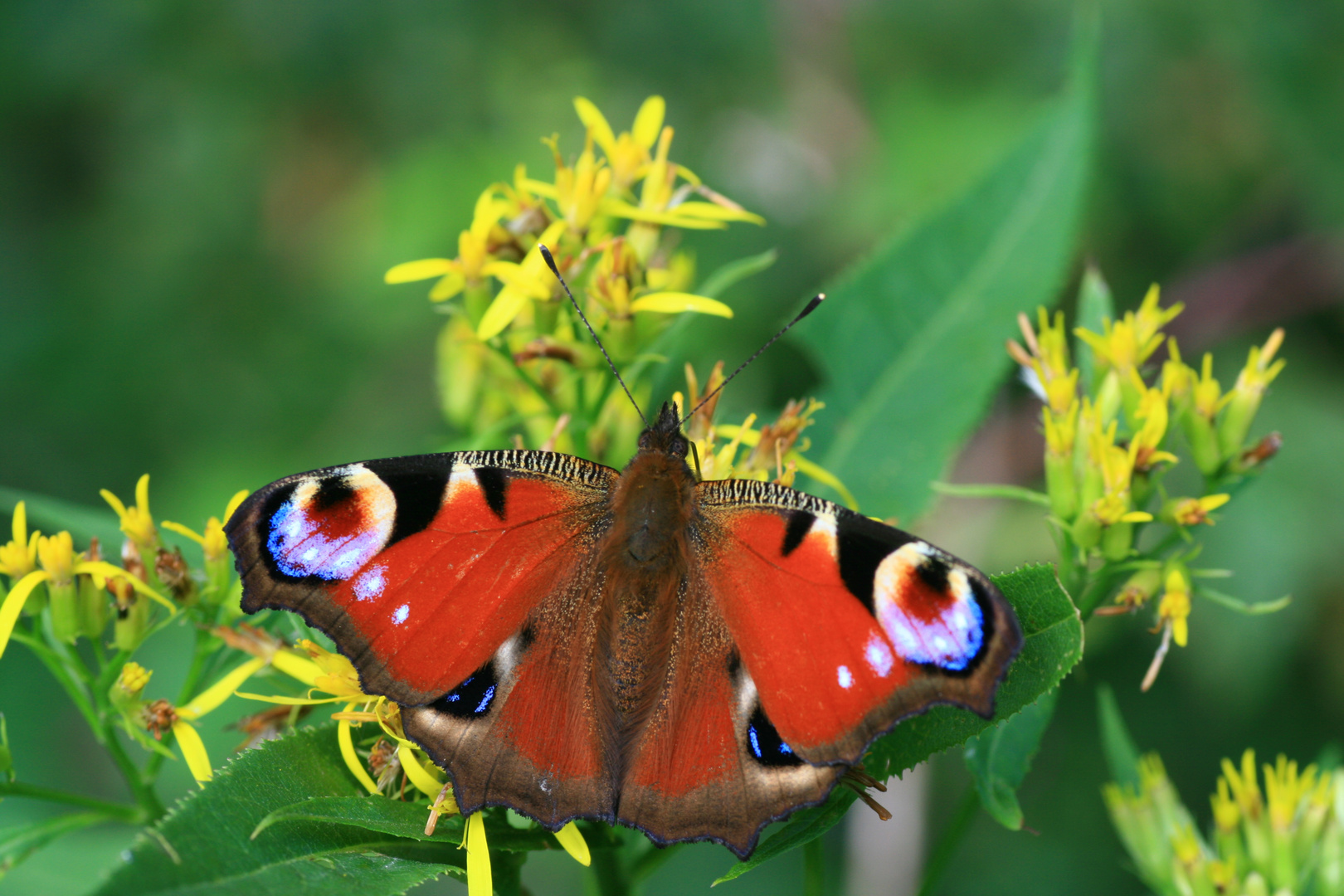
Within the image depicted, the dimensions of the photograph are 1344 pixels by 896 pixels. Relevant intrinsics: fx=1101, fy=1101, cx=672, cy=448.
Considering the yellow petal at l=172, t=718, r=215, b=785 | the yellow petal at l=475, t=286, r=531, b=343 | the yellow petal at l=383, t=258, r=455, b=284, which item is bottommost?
the yellow petal at l=172, t=718, r=215, b=785

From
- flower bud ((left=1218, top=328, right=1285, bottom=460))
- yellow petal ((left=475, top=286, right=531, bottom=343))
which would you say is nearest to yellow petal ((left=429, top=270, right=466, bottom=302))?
yellow petal ((left=475, top=286, right=531, bottom=343))

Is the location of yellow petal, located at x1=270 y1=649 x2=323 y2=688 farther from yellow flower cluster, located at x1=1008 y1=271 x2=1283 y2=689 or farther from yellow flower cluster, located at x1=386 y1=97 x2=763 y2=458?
yellow flower cluster, located at x1=1008 y1=271 x2=1283 y2=689

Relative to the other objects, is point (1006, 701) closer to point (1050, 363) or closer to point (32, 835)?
point (1050, 363)

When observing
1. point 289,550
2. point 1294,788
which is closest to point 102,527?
point 289,550

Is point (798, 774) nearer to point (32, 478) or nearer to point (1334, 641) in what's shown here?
point (1334, 641)

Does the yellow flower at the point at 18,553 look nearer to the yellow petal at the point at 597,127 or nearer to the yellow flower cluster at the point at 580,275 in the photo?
the yellow flower cluster at the point at 580,275

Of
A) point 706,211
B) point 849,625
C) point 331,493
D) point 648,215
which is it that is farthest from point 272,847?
point 706,211
